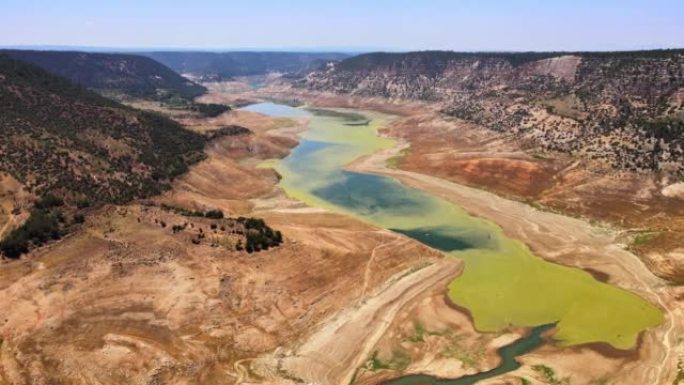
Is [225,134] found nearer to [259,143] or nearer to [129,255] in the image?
[259,143]

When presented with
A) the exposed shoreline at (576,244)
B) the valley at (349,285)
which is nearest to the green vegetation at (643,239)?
the valley at (349,285)

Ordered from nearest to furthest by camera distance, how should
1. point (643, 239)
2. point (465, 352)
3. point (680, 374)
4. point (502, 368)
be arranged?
point (680, 374) → point (502, 368) → point (465, 352) → point (643, 239)

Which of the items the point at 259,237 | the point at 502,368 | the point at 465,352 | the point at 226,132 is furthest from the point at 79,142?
the point at 502,368

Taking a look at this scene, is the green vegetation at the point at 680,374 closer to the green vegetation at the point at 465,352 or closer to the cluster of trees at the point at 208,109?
the green vegetation at the point at 465,352

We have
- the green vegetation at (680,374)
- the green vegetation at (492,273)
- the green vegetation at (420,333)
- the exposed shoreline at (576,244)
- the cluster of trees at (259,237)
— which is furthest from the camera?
the cluster of trees at (259,237)

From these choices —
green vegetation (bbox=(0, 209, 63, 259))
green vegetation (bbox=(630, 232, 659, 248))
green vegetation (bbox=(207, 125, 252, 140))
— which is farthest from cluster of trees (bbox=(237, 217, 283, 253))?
green vegetation (bbox=(207, 125, 252, 140))

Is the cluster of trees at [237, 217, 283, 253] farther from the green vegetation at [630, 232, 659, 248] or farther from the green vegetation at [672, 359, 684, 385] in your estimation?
the green vegetation at [630, 232, 659, 248]

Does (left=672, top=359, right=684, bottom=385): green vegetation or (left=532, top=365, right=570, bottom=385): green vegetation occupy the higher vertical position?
(left=672, top=359, right=684, bottom=385): green vegetation

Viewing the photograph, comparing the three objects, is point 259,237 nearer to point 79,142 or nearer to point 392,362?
point 392,362

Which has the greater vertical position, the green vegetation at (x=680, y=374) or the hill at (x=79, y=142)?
the hill at (x=79, y=142)
